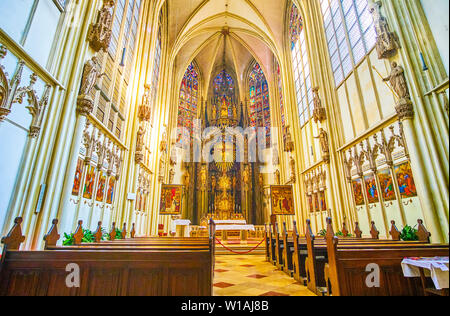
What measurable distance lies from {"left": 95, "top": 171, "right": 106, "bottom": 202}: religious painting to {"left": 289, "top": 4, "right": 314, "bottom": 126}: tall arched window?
10520 millimetres

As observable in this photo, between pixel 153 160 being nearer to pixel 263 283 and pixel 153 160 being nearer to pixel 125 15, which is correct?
pixel 125 15

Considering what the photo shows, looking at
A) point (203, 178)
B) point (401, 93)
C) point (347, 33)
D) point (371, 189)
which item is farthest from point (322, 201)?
point (203, 178)

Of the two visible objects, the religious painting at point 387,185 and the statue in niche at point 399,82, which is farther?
the religious painting at point 387,185

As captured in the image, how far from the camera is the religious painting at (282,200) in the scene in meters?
12.0

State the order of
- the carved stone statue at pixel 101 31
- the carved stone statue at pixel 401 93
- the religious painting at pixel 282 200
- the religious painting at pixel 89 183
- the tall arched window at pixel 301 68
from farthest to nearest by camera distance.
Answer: the tall arched window at pixel 301 68
the religious painting at pixel 282 200
the religious painting at pixel 89 183
the carved stone statue at pixel 101 31
the carved stone statue at pixel 401 93

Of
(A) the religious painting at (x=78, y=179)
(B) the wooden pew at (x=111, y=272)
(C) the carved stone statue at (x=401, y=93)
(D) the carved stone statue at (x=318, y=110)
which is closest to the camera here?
(B) the wooden pew at (x=111, y=272)

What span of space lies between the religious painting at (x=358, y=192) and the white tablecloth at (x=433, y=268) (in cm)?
535

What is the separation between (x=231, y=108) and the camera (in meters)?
24.4

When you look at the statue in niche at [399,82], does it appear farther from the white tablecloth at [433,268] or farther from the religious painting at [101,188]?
the religious painting at [101,188]

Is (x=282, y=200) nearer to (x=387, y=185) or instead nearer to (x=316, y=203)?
(x=316, y=203)

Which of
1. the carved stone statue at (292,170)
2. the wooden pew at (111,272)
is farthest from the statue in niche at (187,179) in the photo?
the wooden pew at (111,272)

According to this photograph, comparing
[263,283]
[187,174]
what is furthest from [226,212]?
[263,283]

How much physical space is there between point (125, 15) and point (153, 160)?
7488 millimetres

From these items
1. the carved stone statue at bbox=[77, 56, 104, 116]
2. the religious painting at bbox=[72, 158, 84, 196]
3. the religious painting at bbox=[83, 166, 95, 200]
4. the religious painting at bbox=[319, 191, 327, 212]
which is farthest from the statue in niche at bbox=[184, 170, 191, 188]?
the carved stone statue at bbox=[77, 56, 104, 116]
